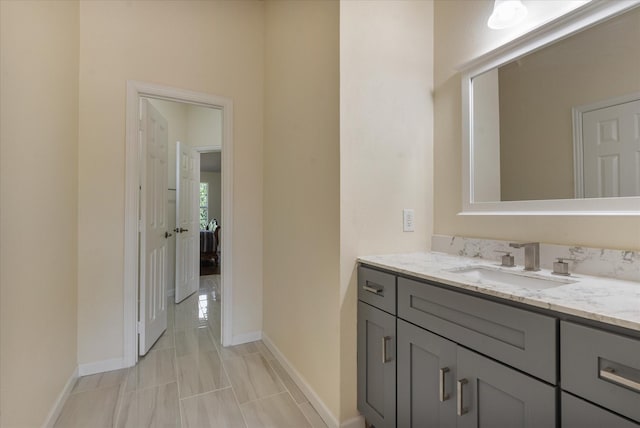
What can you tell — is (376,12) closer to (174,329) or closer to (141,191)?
(141,191)

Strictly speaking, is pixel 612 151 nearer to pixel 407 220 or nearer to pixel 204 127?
pixel 407 220

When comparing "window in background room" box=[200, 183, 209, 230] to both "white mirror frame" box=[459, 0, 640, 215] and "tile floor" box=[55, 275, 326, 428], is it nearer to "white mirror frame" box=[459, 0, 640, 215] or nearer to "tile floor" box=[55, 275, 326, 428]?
"tile floor" box=[55, 275, 326, 428]

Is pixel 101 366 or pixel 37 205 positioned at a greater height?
pixel 37 205

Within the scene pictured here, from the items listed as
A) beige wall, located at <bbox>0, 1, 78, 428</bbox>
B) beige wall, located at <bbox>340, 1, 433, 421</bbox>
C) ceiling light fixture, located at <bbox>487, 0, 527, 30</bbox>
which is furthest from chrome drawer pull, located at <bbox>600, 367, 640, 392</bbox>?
beige wall, located at <bbox>0, 1, 78, 428</bbox>

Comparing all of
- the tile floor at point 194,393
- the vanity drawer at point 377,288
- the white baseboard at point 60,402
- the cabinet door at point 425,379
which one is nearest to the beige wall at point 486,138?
the vanity drawer at point 377,288

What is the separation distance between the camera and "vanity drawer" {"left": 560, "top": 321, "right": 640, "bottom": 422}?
2.18ft

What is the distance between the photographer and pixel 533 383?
84 cm

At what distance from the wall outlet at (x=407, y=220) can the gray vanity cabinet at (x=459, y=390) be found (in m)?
0.61

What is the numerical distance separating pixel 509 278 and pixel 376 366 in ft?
2.39

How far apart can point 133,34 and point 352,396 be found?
2902 millimetres

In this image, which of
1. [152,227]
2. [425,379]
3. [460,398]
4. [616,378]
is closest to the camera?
[616,378]

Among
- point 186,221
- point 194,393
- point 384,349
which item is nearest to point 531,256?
point 384,349

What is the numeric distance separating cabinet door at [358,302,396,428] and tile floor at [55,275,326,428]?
348 mm

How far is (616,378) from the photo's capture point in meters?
0.68
